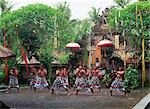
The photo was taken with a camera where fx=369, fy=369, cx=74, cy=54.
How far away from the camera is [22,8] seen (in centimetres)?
2745

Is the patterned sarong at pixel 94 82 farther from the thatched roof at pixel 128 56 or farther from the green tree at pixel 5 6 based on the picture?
the green tree at pixel 5 6

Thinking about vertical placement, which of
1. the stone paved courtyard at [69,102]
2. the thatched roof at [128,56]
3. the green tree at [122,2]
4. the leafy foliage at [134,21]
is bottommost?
the stone paved courtyard at [69,102]

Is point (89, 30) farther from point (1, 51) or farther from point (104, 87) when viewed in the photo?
point (1, 51)

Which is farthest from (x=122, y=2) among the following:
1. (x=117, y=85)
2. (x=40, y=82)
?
(x=117, y=85)

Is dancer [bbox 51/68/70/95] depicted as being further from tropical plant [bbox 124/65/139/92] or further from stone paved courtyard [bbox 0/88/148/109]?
tropical plant [bbox 124/65/139/92]

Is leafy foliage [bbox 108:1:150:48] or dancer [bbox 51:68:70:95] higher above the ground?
leafy foliage [bbox 108:1:150:48]

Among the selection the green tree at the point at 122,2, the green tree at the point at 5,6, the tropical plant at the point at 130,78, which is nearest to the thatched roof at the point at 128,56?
the tropical plant at the point at 130,78

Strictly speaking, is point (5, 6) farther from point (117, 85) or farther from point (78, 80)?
point (117, 85)

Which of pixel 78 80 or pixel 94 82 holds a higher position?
pixel 78 80

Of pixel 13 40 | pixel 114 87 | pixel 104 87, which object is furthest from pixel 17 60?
pixel 114 87

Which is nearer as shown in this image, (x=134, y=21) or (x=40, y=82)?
(x=40, y=82)

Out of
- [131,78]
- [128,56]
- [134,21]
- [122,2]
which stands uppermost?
[122,2]

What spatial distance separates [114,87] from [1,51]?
5.88 m

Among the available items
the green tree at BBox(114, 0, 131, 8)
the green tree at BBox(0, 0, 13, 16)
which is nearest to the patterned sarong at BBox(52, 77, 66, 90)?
the green tree at BBox(114, 0, 131, 8)
